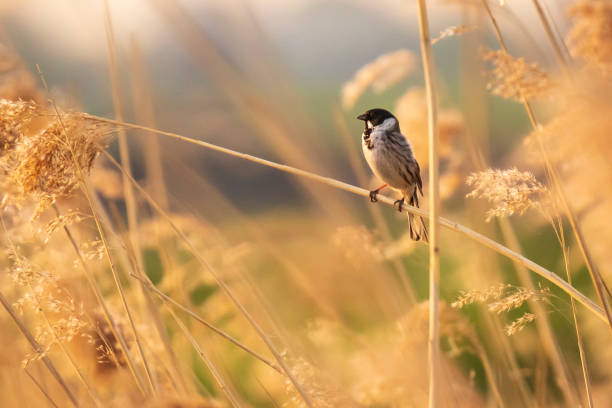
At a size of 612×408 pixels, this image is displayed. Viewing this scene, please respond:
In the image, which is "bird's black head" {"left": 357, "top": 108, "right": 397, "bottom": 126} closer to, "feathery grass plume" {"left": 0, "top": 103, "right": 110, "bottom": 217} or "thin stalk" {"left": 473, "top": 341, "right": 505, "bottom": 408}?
"thin stalk" {"left": 473, "top": 341, "right": 505, "bottom": 408}

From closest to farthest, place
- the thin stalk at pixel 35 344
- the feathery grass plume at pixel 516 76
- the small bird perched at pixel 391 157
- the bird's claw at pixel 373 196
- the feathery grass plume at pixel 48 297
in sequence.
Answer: the feathery grass plume at pixel 516 76
the thin stalk at pixel 35 344
the feathery grass plume at pixel 48 297
the bird's claw at pixel 373 196
the small bird perched at pixel 391 157

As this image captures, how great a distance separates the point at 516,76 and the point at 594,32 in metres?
0.19

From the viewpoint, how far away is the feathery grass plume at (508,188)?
4.30ft

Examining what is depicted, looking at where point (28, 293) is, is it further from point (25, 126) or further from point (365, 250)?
point (365, 250)

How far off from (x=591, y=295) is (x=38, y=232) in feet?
15.6

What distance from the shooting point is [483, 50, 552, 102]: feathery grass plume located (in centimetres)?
114

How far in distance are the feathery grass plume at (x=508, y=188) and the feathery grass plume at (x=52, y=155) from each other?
3.53 ft

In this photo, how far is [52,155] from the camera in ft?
4.89

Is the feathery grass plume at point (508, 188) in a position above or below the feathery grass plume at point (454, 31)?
below

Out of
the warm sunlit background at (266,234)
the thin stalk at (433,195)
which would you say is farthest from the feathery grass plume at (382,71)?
the thin stalk at (433,195)

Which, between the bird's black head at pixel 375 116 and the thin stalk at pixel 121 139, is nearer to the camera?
the thin stalk at pixel 121 139

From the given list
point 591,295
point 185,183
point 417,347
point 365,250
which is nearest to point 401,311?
point 417,347

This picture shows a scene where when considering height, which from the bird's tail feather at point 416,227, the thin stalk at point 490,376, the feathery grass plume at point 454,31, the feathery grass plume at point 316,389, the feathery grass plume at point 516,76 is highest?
the feathery grass plume at point 454,31

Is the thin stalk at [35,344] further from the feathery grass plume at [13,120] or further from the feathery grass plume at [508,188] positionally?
the feathery grass plume at [508,188]
